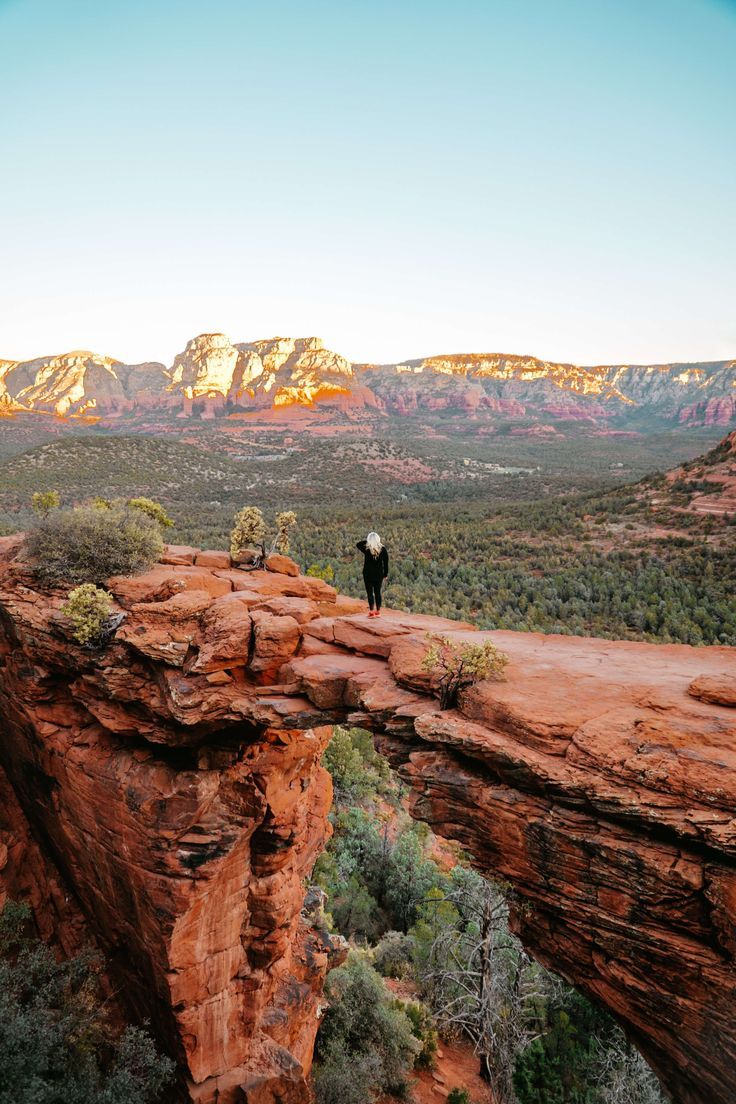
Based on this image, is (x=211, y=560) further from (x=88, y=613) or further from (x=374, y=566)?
(x=374, y=566)

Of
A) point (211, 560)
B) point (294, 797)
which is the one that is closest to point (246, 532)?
point (211, 560)

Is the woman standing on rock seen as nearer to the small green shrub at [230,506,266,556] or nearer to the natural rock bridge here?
the natural rock bridge

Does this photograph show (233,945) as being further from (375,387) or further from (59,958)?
(375,387)

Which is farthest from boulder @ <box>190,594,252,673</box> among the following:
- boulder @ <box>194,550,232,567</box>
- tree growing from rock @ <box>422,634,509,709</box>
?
boulder @ <box>194,550,232,567</box>

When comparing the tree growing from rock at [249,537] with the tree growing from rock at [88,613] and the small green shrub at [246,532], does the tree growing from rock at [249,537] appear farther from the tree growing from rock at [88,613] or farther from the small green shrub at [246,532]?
the tree growing from rock at [88,613]

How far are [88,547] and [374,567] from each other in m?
4.89

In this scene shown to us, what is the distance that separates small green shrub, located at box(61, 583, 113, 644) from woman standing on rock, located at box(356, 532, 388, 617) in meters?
4.09

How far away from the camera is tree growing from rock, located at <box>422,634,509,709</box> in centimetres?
621

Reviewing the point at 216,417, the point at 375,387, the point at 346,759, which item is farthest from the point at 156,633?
the point at 375,387

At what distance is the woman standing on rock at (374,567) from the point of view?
8.92 meters

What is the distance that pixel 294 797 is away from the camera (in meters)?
9.02

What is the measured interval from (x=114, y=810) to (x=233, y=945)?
123 inches

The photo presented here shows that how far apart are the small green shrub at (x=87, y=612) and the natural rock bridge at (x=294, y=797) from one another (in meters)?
0.34

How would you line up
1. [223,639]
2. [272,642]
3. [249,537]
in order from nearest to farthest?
[223,639] → [272,642] → [249,537]
